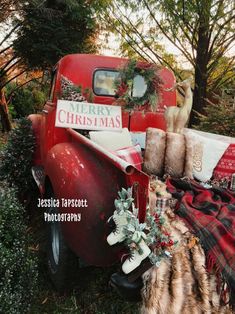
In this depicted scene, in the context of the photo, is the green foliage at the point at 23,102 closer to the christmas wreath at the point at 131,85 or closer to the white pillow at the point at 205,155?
the christmas wreath at the point at 131,85

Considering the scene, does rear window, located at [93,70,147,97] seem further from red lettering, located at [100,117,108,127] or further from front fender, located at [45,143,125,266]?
front fender, located at [45,143,125,266]

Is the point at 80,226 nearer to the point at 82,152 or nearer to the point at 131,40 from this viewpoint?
the point at 82,152

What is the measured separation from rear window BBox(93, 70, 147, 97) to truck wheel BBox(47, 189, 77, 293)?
72.0 inches

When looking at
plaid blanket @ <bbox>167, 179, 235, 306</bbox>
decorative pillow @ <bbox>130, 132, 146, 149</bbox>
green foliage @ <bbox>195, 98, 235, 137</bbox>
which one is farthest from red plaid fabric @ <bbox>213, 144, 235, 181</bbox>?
green foliage @ <bbox>195, 98, 235, 137</bbox>

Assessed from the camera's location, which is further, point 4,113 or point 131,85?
point 4,113

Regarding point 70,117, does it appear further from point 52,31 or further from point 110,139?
point 52,31

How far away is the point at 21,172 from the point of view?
4.36m

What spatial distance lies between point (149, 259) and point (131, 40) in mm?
7990

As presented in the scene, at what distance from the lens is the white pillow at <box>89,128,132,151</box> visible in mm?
3148

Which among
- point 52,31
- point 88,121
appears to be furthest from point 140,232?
point 52,31

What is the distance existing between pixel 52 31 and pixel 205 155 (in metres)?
8.65

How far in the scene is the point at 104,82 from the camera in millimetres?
4102

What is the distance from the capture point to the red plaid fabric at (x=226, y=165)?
147 inches

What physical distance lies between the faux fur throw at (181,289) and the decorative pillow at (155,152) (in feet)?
5.03
